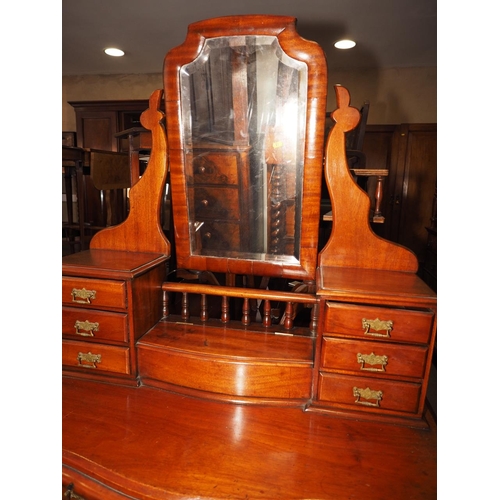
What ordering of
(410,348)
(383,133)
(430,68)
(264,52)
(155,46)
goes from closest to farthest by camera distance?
(410,348) < (264,52) < (155,46) < (430,68) < (383,133)

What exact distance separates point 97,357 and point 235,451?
517mm

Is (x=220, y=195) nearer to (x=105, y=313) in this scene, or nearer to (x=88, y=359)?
(x=105, y=313)

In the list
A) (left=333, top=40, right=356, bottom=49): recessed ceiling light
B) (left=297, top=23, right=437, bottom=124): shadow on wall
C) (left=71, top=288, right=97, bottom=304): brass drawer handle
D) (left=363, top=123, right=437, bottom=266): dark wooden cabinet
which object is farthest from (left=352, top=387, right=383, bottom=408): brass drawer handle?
(left=297, top=23, right=437, bottom=124): shadow on wall

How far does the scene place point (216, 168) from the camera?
1154mm

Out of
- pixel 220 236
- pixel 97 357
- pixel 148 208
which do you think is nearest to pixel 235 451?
pixel 97 357

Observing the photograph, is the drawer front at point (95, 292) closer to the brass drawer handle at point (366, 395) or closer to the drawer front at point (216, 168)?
the drawer front at point (216, 168)

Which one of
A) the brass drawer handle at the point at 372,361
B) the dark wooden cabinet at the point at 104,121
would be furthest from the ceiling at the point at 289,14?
the brass drawer handle at the point at 372,361

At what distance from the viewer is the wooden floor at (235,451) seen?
0.76 metres

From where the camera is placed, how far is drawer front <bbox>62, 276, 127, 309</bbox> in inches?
40.9
